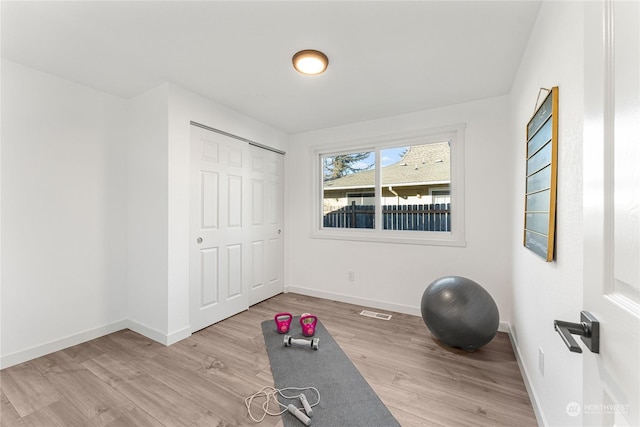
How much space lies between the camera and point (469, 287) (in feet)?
7.52

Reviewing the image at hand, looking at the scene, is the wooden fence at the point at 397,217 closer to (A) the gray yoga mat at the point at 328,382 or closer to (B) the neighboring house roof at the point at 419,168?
(B) the neighboring house roof at the point at 419,168

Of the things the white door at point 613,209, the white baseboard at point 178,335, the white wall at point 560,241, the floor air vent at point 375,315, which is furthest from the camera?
the floor air vent at point 375,315

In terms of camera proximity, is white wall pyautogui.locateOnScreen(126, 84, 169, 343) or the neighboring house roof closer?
white wall pyautogui.locateOnScreen(126, 84, 169, 343)

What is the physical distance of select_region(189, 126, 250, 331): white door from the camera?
8.93 feet

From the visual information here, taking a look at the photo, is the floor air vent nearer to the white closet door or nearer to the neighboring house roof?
the neighboring house roof

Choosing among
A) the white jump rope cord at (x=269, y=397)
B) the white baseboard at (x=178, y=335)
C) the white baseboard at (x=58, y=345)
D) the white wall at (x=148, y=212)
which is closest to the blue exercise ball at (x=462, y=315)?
the white jump rope cord at (x=269, y=397)

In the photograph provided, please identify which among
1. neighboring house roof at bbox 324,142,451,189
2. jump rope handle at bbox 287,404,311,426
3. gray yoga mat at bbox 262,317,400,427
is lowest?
→ gray yoga mat at bbox 262,317,400,427

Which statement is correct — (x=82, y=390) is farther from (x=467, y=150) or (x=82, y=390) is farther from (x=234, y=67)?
(x=467, y=150)

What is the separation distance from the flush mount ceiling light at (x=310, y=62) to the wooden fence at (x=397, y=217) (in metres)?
1.91

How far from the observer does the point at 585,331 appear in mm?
640

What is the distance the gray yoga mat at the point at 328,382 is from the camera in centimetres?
158

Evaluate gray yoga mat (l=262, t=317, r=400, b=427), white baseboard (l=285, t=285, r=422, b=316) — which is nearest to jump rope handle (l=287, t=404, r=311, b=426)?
gray yoga mat (l=262, t=317, r=400, b=427)

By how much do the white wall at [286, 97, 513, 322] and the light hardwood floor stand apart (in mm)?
617

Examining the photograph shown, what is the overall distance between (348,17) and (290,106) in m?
1.47
